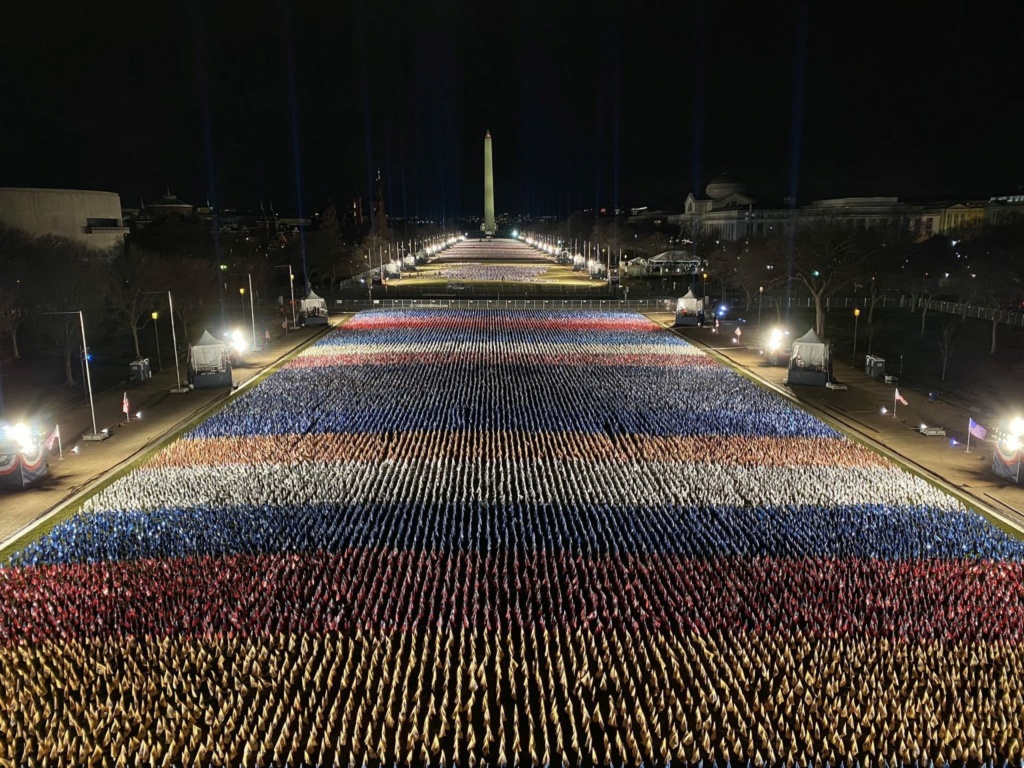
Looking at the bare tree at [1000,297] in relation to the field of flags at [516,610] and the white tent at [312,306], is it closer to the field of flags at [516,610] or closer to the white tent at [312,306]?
the field of flags at [516,610]

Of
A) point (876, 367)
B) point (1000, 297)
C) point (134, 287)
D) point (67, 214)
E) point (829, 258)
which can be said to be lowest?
point (876, 367)

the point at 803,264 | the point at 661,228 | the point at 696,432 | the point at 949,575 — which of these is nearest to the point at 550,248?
the point at 661,228

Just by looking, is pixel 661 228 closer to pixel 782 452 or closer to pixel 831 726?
pixel 782 452

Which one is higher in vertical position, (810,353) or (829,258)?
(829,258)

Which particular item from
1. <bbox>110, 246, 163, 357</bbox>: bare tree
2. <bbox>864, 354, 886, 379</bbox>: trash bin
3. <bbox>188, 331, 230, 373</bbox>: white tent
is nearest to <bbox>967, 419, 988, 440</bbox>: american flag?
<bbox>864, 354, 886, 379</bbox>: trash bin

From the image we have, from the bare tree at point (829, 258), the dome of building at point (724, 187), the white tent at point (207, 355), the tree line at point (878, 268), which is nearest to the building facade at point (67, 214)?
the white tent at point (207, 355)

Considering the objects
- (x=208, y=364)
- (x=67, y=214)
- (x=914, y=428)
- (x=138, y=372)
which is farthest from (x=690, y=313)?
(x=67, y=214)

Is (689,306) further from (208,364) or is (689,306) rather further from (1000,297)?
(208,364)
